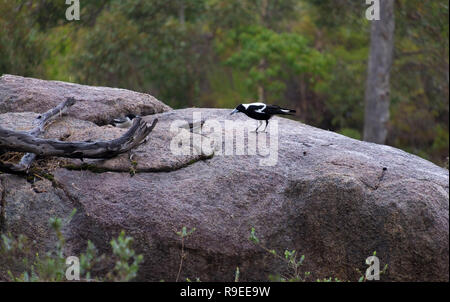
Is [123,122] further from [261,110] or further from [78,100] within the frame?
[261,110]

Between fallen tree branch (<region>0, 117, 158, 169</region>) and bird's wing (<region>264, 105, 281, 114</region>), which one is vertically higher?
bird's wing (<region>264, 105, 281, 114</region>)

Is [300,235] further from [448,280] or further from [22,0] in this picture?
[22,0]

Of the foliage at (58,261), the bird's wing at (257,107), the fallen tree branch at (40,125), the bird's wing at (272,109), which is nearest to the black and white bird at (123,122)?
the fallen tree branch at (40,125)

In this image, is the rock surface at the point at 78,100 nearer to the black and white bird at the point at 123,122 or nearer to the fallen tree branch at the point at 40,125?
the fallen tree branch at the point at 40,125

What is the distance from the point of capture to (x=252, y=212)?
7543mm

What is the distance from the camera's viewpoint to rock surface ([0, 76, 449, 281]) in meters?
7.21

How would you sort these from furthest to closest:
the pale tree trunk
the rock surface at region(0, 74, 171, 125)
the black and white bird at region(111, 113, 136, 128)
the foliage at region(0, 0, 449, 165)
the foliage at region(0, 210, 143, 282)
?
the foliage at region(0, 0, 449, 165) < the pale tree trunk < the rock surface at region(0, 74, 171, 125) < the black and white bird at region(111, 113, 136, 128) < the foliage at region(0, 210, 143, 282)

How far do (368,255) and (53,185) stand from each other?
3.97m

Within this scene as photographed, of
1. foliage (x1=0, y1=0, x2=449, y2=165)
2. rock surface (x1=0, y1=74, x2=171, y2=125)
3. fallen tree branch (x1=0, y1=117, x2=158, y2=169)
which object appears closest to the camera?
fallen tree branch (x1=0, y1=117, x2=158, y2=169)

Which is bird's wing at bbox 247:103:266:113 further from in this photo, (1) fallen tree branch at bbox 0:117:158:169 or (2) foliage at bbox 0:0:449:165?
(2) foliage at bbox 0:0:449:165

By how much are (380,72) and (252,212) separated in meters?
15.7

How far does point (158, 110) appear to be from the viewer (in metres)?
9.91

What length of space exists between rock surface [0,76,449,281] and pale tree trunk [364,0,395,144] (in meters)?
14.6

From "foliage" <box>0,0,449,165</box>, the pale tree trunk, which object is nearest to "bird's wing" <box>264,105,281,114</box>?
"foliage" <box>0,0,449,165</box>
